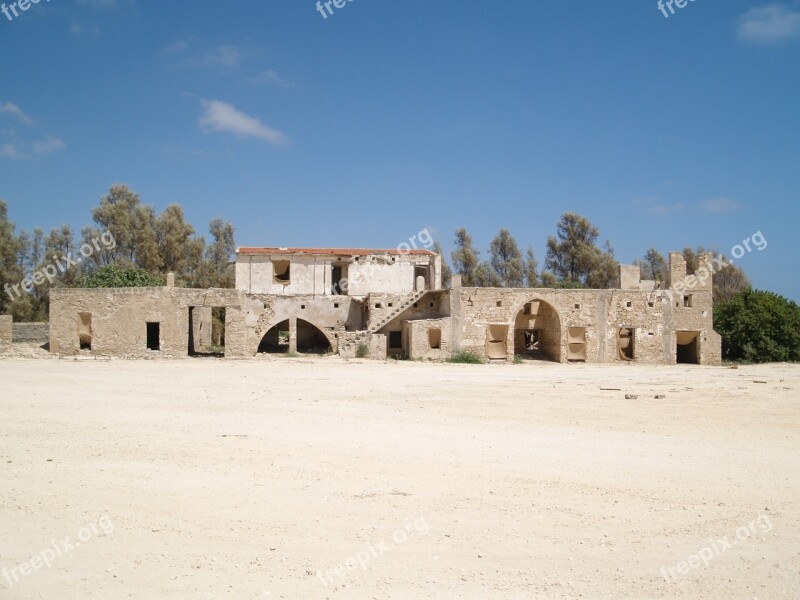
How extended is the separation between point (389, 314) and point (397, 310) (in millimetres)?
451

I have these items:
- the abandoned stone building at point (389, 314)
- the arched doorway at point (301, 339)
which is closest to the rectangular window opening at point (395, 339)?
the abandoned stone building at point (389, 314)

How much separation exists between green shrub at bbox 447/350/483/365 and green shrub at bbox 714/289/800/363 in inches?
521

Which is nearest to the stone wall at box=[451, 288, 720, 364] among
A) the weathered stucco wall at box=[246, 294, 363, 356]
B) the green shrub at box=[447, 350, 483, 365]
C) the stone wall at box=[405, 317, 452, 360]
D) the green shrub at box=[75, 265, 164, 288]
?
the green shrub at box=[447, 350, 483, 365]

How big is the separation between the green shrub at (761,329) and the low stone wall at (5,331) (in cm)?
Answer: 3282

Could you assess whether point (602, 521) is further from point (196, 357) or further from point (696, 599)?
point (196, 357)

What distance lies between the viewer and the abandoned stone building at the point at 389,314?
1048 inches

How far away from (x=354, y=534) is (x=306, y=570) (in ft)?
2.46

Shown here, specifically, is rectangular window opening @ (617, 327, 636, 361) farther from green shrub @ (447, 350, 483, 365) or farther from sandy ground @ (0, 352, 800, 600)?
sandy ground @ (0, 352, 800, 600)

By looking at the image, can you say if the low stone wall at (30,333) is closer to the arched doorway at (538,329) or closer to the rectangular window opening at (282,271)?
the rectangular window opening at (282,271)

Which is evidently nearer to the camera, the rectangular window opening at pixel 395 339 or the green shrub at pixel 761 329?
the green shrub at pixel 761 329

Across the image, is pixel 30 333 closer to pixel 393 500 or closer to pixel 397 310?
pixel 397 310

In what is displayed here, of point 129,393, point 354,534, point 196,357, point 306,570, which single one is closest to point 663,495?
point 354,534

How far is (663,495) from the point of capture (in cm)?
708

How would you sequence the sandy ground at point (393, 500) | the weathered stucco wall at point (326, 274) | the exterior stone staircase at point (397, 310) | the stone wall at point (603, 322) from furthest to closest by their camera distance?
1. the weathered stucco wall at point (326, 274)
2. the exterior stone staircase at point (397, 310)
3. the stone wall at point (603, 322)
4. the sandy ground at point (393, 500)
